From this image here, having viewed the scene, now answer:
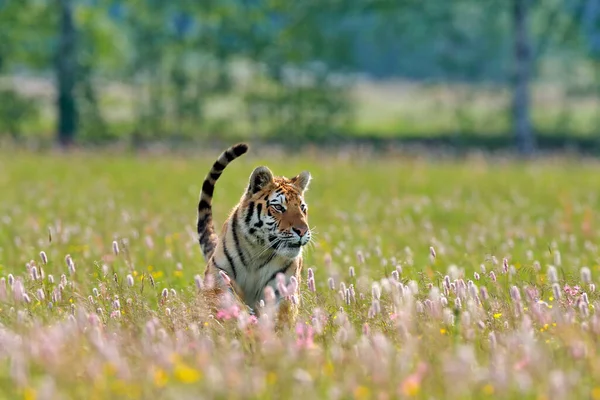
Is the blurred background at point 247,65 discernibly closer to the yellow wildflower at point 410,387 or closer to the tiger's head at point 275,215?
the tiger's head at point 275,215

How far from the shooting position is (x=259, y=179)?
26.7 ft

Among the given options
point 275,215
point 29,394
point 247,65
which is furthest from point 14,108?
point 29,394

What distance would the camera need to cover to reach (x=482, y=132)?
1871 inches

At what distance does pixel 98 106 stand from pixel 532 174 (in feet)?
70.6

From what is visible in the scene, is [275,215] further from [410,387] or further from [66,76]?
[66,76]

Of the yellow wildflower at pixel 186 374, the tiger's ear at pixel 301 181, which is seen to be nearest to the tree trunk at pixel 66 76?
the tiger's ear at pixel 301 181

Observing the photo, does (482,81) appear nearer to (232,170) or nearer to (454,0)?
(454,0)

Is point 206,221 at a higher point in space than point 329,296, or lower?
higher

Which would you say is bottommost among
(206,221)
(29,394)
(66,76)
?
(29,394)

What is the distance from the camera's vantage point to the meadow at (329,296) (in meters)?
4.77

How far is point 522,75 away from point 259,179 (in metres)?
34.1

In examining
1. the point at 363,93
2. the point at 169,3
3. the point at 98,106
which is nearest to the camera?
the point at 98,106

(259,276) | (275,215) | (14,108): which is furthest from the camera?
(14,108)

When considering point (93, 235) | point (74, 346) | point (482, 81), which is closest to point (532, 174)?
point (93, 235)
